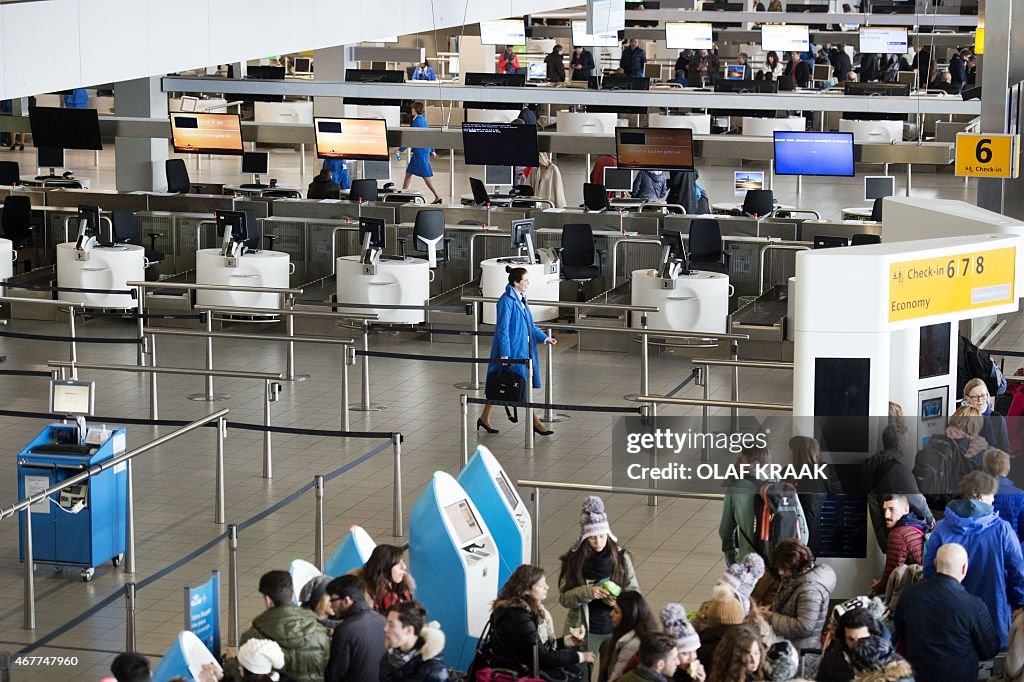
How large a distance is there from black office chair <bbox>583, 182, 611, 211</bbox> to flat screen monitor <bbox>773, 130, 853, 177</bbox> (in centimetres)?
195

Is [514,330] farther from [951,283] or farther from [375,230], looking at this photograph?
[951,283]

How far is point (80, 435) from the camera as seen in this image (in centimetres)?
966

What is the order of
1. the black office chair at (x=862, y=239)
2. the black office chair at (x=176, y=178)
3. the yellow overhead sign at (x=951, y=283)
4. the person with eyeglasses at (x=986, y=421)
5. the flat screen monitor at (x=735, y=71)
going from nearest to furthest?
the yellow overhead sign at (x=951, y=283) → the person with eyeglasses at (x=986, y=421) → the black office chair at (x=862, y=239) → the black office chair at (x=176, y=178) → the flat screen monitor at (x=735, y=71)

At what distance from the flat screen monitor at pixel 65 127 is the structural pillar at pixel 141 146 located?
0.57m

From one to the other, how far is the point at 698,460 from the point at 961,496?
5.93 feet

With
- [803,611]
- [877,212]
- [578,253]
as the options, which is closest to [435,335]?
[578,253]

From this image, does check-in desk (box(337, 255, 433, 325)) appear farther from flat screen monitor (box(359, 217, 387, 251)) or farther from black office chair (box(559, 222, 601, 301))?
black office chair (box(559, 222, 601, 301))

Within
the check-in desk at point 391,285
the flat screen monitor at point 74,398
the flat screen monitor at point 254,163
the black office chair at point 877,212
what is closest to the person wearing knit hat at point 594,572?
the flat screen monitor at point 74,398

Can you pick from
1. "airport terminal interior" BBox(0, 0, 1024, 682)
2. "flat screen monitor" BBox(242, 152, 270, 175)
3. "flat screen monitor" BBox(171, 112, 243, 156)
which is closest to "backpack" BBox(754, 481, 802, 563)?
"airport terminal interior" BBox(0, 0, 1024, 682)

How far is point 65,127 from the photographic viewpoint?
18109 mm

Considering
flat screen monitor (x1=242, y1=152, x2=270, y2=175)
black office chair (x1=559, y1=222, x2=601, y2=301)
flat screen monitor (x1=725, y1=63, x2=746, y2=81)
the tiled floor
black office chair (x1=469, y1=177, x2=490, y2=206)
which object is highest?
flat screen monitor (x1=725, y1=63, x2=746, y2=81)

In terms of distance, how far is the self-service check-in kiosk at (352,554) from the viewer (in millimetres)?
7883

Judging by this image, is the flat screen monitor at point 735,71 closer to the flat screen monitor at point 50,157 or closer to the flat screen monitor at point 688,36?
the flat screen monitor at point 688,36

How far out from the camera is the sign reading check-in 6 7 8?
14.7 m
